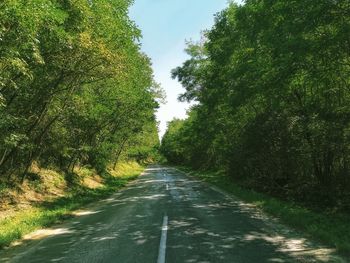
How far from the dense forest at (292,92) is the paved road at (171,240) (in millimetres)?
5328

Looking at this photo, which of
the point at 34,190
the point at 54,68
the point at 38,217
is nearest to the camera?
the point at 38,217

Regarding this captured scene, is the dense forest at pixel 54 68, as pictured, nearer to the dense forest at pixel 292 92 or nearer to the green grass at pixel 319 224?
the dense forest at pixel 292 92

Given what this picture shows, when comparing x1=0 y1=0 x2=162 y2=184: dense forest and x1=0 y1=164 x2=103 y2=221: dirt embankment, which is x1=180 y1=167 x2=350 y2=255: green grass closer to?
x1=0 y1=0 x2=162 y2=184: dense forest

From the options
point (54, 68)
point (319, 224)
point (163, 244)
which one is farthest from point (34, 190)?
point (319, 224)

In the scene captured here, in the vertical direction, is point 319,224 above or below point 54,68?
below

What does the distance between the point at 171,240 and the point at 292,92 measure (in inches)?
486

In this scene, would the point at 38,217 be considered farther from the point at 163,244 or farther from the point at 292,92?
the point at 292,92

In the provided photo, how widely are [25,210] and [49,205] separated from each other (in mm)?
2024

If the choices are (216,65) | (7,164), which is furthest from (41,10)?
(216,65)

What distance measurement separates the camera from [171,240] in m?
10.0

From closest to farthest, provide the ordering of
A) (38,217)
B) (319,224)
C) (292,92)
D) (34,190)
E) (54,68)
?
(319,224) → (38,217) → (54,68) → (292,92) → (34,190)

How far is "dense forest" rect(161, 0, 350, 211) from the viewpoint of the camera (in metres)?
13.3

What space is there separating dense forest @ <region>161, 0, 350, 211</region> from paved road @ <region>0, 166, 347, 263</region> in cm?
533

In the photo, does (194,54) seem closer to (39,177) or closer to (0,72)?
(39,177)
